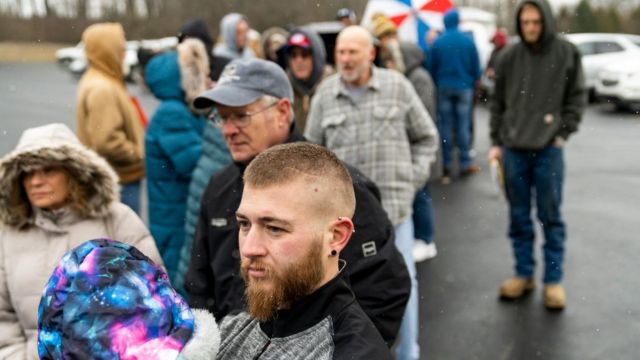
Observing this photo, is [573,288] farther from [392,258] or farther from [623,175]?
[623,175]

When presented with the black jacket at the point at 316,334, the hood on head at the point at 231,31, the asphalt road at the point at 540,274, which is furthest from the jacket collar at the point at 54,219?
the hood on head at the point at 231,31

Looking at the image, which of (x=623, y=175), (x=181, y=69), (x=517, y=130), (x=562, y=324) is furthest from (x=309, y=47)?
(x=623, y=175)

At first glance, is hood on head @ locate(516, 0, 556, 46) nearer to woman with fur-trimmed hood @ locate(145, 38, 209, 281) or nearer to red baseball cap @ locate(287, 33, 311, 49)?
red baseball cap @ locate(287, 33, 311, 49)

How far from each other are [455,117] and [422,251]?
3287 millimetres

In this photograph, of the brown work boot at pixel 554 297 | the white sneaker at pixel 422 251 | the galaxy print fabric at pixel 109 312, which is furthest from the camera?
the white sneaker at pixel 422 251

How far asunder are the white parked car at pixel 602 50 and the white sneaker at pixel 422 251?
10.7 m

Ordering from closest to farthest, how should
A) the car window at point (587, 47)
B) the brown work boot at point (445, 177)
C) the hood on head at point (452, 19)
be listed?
the hood on head at point (452, 19), the brown work boot at point (445, 177), the car window at point (587, 47)

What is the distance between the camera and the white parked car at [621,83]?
1245 cm

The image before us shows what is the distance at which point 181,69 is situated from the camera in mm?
4301

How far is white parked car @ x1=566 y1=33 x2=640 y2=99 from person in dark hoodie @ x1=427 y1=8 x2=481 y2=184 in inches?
302

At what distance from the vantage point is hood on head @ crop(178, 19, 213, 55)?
5668 millimetres

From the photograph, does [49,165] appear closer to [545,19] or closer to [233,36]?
[545,19]

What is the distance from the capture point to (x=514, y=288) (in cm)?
488

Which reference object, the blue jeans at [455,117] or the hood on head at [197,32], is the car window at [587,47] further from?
the hood on head at [197,32]
